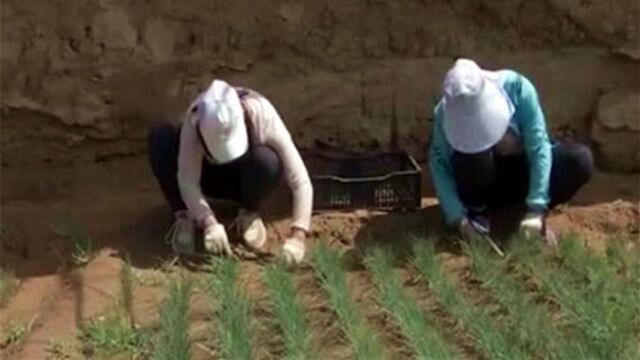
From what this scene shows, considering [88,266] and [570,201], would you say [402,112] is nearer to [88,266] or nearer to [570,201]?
[570,201]

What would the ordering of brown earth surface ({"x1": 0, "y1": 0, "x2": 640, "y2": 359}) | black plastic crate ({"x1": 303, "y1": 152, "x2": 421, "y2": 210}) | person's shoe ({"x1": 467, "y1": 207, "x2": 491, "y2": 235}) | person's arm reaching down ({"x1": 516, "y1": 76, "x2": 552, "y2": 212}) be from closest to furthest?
1. person's arm reaching down ({"x1": 516, "y1": 76, "x2": 552, "y2": 212})
2. person's shoe ({"x1": 467, "y1": 207, "x2": 491, "y2": 235})
3. black plastic crate ({"x1": 303, "y1": 152, "x2": 421, "y2": 210})
4. brown earth surface ({"x1": 0, "y1": 0, "x2": 640, "y2": 359})

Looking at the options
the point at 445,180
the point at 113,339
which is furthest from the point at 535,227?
the point at 113,339

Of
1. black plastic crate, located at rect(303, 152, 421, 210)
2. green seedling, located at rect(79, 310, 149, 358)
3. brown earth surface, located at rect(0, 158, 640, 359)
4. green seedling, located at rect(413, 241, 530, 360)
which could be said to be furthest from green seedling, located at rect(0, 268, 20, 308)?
green seedling, located at rect(413, 241, 530, 360)

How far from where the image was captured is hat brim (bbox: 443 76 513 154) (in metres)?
4.69

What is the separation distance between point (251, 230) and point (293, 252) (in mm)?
252

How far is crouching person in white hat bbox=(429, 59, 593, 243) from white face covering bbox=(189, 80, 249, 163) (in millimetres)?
671

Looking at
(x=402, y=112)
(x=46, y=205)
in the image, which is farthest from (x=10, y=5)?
(x=402, y=112)

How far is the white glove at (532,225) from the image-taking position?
4785mm

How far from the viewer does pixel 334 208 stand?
526 centimetres

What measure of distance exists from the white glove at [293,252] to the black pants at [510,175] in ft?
1.91

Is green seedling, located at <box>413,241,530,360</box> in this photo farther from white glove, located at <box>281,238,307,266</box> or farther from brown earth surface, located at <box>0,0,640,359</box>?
brown earth surface, located at <box>0,0,640,359</box>

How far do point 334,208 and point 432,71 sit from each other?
0.67 metres

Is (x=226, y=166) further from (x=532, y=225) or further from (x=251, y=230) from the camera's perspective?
(x=532, y=225)

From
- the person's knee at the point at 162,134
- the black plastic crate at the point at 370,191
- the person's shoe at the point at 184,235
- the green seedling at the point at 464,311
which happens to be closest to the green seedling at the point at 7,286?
the person's shoe at the point at 184,235
